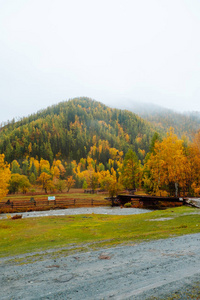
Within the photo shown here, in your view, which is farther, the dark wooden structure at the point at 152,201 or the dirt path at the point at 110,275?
the dark wooden structure at the point at 152,201

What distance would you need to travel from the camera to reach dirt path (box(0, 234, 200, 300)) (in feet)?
16.3

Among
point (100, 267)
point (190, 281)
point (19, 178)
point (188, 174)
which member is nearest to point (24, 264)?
point (100, 267)

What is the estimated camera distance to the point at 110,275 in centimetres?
611

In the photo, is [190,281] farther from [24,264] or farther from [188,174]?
[188,174]

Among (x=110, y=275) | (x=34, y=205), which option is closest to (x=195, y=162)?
(x=34, y=205)

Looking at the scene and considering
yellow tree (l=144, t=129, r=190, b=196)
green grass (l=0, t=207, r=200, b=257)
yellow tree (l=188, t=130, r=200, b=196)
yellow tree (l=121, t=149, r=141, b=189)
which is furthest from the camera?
yellow tree (l=121, t=149, r=141, b=189)

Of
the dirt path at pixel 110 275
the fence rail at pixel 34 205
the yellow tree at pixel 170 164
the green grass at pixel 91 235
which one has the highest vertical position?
the yellow tree at pixel 170 164

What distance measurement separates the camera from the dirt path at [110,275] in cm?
497

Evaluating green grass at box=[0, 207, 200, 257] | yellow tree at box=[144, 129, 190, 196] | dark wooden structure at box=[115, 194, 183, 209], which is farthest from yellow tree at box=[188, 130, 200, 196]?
green grass at box=[0, 207, 200, 257]

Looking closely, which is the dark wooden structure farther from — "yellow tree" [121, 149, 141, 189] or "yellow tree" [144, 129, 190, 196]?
"yellow tree" [121, 149, 141, 189]

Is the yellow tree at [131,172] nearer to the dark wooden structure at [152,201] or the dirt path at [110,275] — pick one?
the dark wooden structure at [152,201]

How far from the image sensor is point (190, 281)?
5258 millimetres

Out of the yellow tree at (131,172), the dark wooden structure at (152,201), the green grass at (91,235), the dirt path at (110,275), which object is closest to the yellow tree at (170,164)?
the dark wooden structure at (152,201)

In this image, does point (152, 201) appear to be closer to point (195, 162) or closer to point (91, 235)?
point (195, 162)
